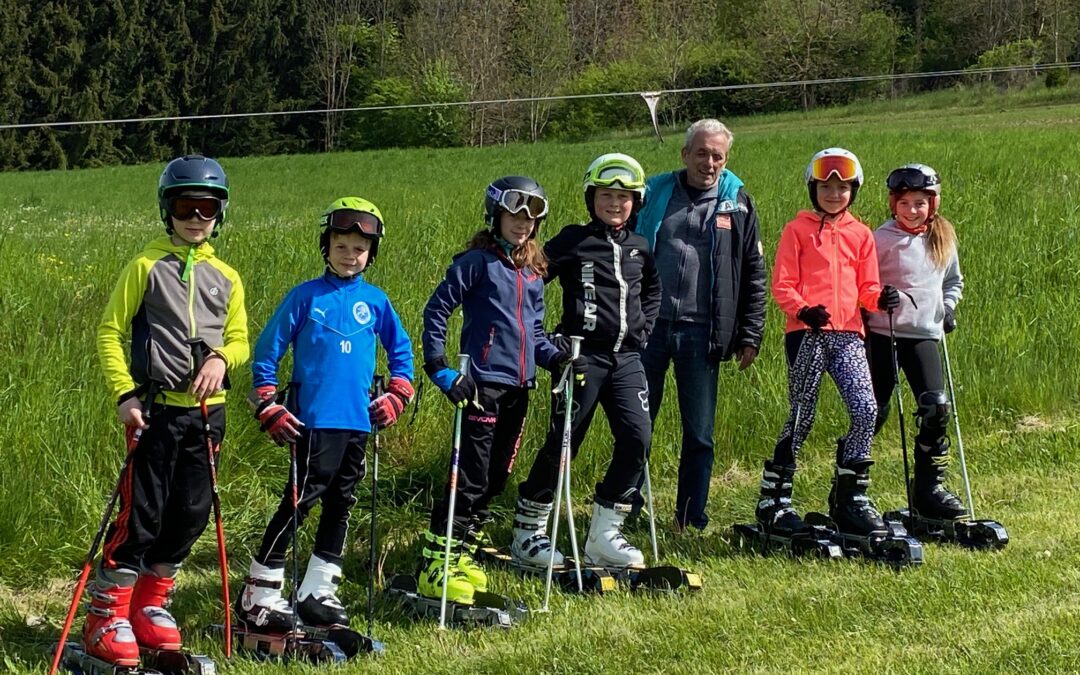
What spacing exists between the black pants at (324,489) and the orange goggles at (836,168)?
3.01 meters

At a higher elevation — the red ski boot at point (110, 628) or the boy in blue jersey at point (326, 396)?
the boy in blue jersey at point (326, 396)

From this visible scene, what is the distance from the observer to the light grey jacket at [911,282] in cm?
713

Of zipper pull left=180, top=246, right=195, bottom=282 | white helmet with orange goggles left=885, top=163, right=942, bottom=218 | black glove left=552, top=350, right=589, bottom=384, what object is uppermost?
white helmet with orange goggles left=885, top=163, right=942, bottom=218

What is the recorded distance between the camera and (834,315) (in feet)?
22.2

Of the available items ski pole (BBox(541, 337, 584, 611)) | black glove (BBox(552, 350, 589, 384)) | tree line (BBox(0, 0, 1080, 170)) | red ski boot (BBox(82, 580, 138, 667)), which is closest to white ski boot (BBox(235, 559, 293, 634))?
red ski boot (BBox(82, 580, 138, 667))

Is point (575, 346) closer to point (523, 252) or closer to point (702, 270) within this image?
point (523, 252)

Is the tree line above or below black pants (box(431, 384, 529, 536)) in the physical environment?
above

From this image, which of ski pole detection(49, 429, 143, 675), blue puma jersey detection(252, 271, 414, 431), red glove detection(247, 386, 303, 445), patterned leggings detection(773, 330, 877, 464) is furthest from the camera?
patterned leggings detection(773, 330, 877, 464)

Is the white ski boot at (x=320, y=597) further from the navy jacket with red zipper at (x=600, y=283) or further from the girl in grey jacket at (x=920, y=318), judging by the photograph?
the girl in grey jacket at (x=920, y=318)

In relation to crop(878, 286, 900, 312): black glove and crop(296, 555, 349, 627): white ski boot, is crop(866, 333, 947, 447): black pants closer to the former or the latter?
crop(878, 286, 900, 312): black glove

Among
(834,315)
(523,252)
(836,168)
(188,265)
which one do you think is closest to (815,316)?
(834,315)

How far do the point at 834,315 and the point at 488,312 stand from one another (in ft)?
6.59

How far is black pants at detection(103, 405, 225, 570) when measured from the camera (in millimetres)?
5035

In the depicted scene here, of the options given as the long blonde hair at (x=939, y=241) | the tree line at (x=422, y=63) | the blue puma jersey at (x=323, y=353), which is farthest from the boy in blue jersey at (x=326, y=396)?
the tree line at (x=422, y=63)
